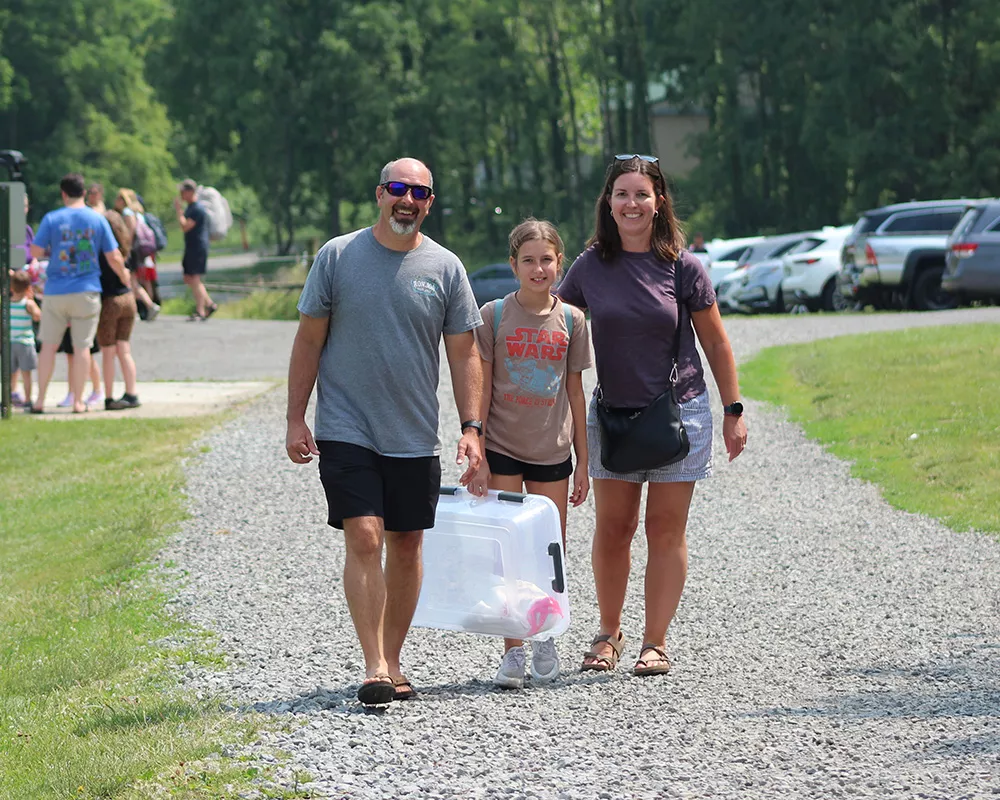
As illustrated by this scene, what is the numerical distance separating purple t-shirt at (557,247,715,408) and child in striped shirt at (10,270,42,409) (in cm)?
1036

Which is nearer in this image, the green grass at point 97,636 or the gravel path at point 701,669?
the gravel path at point 701,669

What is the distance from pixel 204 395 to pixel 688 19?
1858 inches

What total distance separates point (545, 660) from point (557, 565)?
412 millimetres

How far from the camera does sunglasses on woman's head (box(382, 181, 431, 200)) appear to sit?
19.8 ft

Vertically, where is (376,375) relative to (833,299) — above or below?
above

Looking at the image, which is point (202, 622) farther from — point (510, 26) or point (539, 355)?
point (510, 26)

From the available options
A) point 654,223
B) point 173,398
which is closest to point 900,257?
point 173,398

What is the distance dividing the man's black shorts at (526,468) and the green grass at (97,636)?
1.36m

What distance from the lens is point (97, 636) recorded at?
783cm

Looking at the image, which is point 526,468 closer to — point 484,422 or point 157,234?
point 484,422

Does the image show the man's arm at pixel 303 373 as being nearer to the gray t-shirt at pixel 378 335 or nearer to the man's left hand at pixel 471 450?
the gray t-shirt at pixel 378 335

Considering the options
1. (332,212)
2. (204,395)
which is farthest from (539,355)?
(332,212)

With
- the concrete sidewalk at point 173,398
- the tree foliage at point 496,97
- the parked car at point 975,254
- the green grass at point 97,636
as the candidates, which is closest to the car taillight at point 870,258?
the parked car at point 975,254

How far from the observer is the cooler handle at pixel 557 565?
6.52 metres
